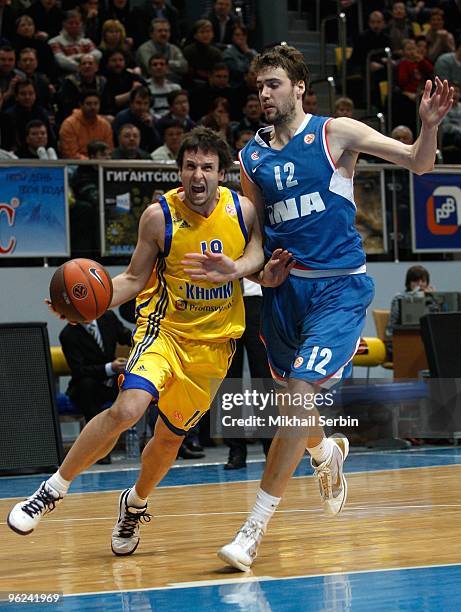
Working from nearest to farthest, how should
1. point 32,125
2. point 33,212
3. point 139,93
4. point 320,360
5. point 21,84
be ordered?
point 320,360, point 33,212, point 32,125, point 21,84, point 139,93

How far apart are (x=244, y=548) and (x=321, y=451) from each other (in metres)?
1.11

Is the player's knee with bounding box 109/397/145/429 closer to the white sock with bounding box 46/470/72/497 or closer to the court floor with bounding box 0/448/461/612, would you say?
the white sock with bounding box 46/470/72/497

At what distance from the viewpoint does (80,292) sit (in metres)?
5.39

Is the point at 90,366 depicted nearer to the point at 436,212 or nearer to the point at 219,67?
the point at 436,212

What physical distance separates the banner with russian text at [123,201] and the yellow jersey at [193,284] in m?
5.54

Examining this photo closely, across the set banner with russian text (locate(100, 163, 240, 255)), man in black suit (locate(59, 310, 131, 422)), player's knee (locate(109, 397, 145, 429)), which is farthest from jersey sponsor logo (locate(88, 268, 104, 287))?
banner with russian text (locate(100, 163, 240, 255))

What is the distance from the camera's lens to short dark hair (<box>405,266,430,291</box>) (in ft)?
39.3

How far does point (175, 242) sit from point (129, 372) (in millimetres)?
658

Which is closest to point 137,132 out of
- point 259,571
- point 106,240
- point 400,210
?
point 106,240

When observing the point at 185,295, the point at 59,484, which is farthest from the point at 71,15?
the point at 59,484

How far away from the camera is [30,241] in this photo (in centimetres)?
1093

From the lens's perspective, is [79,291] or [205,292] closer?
[79,291]

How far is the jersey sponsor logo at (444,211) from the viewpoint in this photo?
1284 centimetres

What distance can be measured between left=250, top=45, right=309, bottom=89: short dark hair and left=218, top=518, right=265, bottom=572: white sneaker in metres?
2.04
